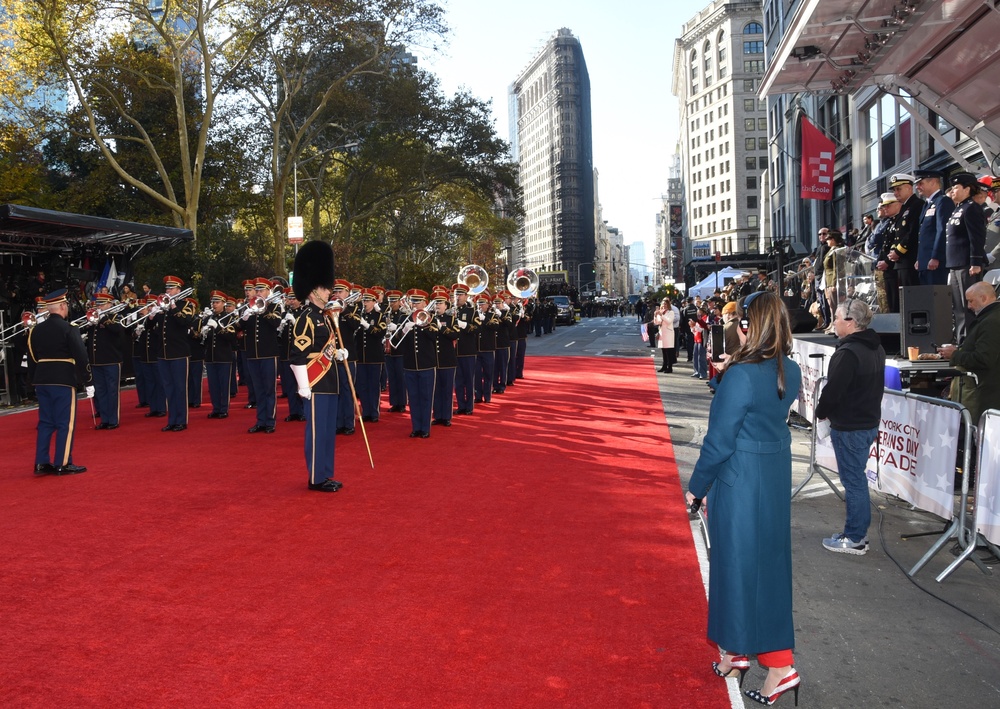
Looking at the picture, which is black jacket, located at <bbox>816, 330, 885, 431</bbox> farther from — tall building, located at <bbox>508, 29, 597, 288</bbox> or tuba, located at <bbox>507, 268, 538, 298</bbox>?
tall building, located at <bbox>508, 29, 597, 288</bbox>

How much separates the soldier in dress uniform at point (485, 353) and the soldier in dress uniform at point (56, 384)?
23.8 ft

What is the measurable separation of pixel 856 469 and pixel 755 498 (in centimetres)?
251

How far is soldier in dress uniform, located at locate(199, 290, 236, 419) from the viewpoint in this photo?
43.2ft

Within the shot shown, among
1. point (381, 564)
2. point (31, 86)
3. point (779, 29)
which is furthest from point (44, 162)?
point (779, 29)

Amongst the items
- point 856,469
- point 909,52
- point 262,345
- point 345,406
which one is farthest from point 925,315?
point 262,345

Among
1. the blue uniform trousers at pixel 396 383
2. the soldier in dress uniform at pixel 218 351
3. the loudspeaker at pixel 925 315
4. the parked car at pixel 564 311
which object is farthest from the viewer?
the parked car at pixel 564 311

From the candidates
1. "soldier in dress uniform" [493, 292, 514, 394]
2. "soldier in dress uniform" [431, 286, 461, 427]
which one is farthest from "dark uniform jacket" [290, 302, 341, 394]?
"soldier in dress uniform" [493, 292, 514, 394]

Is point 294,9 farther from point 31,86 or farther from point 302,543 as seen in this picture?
point 302,543

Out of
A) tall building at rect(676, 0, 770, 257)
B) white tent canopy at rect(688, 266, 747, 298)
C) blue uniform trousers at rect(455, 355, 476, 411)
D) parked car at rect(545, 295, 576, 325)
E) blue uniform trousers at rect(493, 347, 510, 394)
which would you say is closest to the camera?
blue uniform trousers at rect(455, 355, 476, 411)

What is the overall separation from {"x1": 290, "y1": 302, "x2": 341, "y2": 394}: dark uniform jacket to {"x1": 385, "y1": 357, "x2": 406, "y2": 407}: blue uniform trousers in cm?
567

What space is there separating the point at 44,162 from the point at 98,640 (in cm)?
3479

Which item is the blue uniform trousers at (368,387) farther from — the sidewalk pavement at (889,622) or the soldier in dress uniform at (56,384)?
the sidewalk pavement at (889,622)

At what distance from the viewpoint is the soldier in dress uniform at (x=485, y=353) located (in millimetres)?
15148

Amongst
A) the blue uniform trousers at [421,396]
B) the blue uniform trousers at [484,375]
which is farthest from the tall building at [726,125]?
the blue uniform trousers at [421,396]
